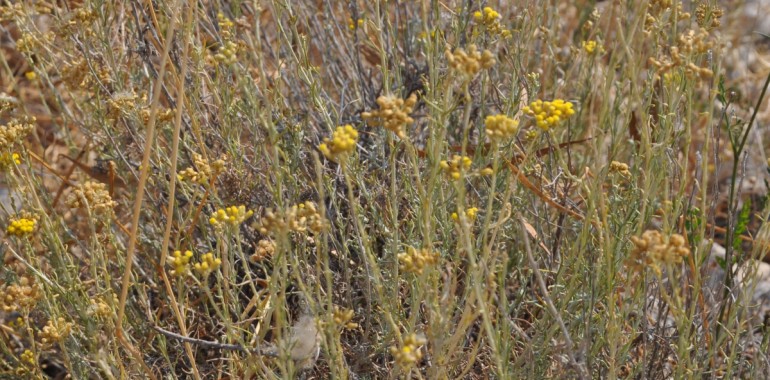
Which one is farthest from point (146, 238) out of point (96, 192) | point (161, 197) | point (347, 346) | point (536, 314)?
point (536, 314)

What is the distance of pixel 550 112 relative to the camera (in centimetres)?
165

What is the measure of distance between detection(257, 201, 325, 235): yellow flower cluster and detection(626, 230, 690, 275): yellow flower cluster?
59cm

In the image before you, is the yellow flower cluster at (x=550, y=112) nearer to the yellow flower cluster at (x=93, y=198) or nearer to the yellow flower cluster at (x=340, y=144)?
the yellow flower cluster at (x=340, y=144)

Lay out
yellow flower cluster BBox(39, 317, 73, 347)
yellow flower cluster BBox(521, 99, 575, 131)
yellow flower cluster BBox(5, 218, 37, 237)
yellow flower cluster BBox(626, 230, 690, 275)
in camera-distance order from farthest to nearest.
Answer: yellow flower cluster BBox(5, 218, 37, 237) < yellow flower cluster BBox(39, 317, 73, 347) < yellow flower cluster BBox(521, 99, 575, 131) < yellow flower cluster BBox(626, 230, 690, 275)

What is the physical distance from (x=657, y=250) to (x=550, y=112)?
1.28ft

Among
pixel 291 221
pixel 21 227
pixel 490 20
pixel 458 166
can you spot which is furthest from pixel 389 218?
pixel 21 227

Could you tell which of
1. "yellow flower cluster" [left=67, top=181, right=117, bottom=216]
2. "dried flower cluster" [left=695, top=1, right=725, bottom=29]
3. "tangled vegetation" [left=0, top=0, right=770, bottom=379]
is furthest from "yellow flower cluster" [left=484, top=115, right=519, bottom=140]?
"yellow flower cluster" [left=67, top=181, right=117, bottom=216]

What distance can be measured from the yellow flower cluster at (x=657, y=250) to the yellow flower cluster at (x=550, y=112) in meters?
0.30

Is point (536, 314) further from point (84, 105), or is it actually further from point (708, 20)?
point (84, 105)

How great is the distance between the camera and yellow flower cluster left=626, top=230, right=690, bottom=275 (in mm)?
1398

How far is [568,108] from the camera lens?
1628 mm

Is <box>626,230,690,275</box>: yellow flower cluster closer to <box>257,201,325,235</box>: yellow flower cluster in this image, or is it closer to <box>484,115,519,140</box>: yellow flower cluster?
<box>484,115,519,140</box>: yellow flower cluster

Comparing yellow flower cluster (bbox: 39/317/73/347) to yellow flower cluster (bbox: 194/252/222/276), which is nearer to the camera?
yellow flower cluster (bbox: 194/252/222/276)

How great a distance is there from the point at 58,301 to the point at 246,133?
895mm
